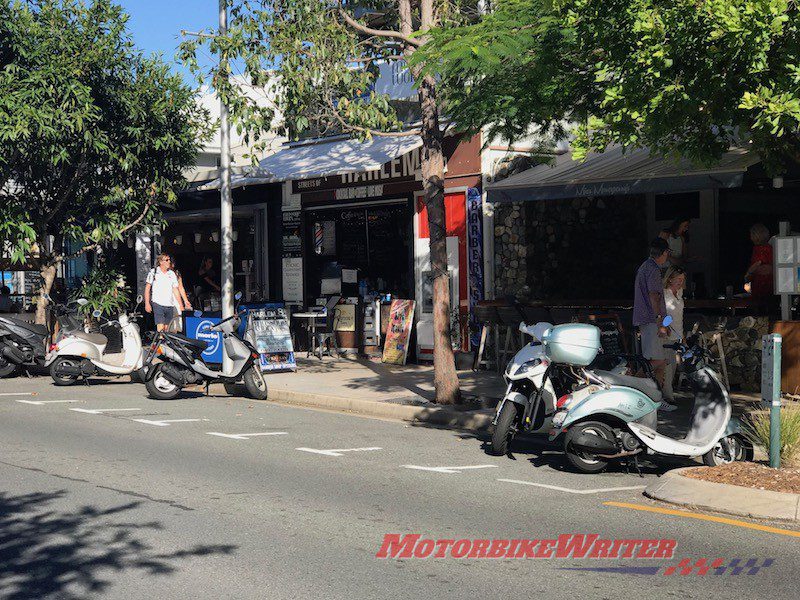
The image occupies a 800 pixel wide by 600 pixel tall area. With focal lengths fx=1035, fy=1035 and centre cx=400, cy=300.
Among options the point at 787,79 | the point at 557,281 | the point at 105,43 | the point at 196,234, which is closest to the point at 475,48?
the point at 787,79

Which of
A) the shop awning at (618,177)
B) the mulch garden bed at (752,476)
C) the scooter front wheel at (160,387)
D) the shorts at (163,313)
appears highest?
the shop awning at (618,177)

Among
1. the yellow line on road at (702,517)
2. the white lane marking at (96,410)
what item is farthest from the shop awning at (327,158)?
the yellow line on road at (702,517)

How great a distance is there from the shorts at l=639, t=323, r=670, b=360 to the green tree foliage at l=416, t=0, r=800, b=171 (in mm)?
2863

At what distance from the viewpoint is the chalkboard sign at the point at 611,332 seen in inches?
557

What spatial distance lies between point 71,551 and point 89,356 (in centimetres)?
1021

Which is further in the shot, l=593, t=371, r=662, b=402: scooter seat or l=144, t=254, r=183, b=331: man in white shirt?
l=144, t=254, r=183, b=331: man in white shirt

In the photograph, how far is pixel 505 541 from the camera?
21.9ft

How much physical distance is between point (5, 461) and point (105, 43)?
1064 centimetres

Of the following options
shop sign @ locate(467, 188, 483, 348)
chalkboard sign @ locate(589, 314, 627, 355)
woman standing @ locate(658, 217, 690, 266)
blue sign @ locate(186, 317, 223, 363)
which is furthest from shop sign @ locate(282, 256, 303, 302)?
woman standing @ locate(658, 217, 690, 266)

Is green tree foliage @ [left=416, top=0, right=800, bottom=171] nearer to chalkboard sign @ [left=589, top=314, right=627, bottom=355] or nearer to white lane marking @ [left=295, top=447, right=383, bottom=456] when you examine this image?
white lane marking @ [left=295, top=447, right=383, bottom=456]

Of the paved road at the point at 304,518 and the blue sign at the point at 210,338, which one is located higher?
the blue sign at the point at 210,338

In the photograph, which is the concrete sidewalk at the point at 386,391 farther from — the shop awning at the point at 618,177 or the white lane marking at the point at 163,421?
the shop awning at the point at 618,177

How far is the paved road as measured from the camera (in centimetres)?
576

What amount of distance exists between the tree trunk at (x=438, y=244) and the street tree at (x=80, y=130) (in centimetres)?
674
